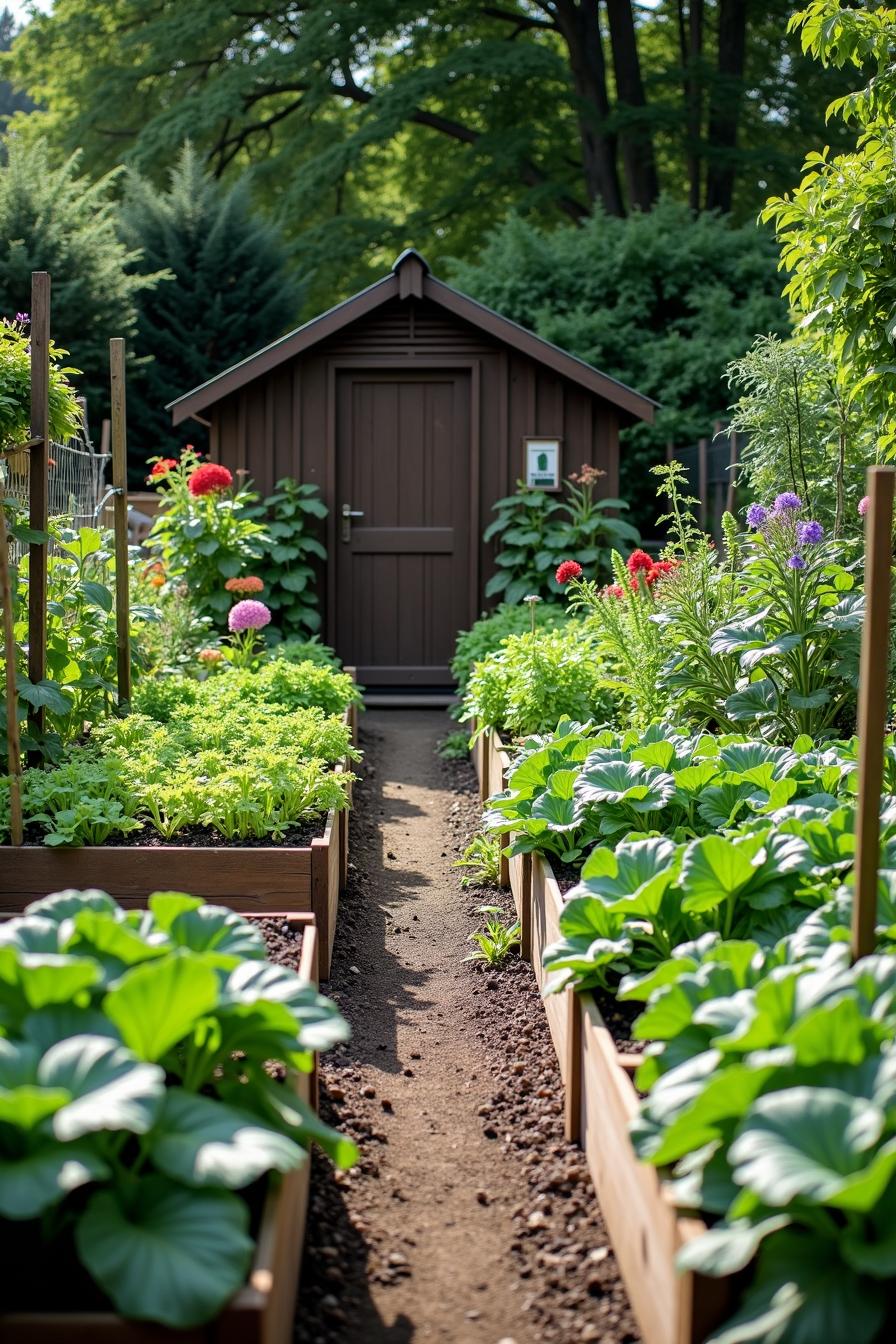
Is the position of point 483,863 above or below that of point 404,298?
below

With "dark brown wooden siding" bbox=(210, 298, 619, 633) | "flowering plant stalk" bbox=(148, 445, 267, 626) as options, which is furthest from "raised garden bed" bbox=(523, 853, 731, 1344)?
"dark brown wooden siding" bbox=(210, 298, 619, 633)

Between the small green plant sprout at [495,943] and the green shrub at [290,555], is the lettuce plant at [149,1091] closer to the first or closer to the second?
the small green plant sprout at [495,943]

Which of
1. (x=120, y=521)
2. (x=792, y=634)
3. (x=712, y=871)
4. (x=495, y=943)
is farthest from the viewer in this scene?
(x=120, y=521)

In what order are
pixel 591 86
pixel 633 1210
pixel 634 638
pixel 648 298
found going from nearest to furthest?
pixel 633 1210, pixel 634 638, pixel 648 298, pixel 591 86

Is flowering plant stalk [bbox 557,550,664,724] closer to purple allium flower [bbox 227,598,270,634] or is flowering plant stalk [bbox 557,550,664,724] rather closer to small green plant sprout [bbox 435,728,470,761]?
purple allium flower [bbox 227,598,270,634]

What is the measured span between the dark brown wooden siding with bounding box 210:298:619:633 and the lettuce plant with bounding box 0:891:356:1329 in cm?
779

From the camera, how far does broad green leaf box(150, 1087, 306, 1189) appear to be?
194 cm

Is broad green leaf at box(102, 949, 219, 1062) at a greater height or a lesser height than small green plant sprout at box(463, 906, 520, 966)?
greater

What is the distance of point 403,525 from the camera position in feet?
33.7

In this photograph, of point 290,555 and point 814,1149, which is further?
point 290,555

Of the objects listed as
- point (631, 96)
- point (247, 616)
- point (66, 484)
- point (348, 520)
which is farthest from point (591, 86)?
point (247, 616)

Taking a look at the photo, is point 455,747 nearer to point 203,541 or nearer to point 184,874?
point 203,541

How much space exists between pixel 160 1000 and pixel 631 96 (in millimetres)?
18302

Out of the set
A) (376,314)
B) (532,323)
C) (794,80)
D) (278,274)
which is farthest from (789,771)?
(794,80)
